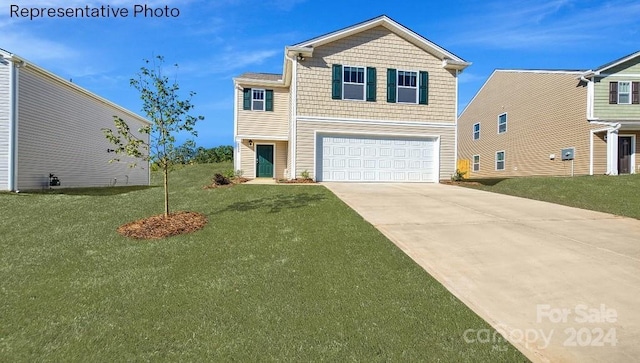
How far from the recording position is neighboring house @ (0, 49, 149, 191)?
43.8 ft

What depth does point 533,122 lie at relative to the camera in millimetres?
22219

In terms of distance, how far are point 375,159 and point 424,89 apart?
4158 millimetres

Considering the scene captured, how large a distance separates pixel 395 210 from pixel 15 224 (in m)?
9.33

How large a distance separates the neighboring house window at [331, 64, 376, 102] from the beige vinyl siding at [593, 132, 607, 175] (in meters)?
13.8

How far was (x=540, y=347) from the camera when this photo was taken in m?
2.99

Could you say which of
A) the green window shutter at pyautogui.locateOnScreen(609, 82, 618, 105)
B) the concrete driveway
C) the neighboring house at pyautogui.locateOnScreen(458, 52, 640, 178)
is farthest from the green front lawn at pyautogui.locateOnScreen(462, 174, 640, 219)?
the green window shutter at pyautogui.locateOnScreen(609, 82, 618, 105)

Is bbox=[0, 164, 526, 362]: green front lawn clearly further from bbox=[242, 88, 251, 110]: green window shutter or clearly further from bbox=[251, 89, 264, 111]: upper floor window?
bbox=[251, 89, 264, 111]: upper floor window

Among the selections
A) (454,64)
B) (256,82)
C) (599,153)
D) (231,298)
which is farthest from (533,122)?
(231,298)

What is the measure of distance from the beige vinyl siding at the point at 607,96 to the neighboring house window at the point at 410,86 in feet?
36.7

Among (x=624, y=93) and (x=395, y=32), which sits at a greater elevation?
(x=395, y=32)

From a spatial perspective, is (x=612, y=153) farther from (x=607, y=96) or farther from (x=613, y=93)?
(x=613, y=93)

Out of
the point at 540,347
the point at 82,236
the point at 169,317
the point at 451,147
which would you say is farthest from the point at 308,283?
the point at 451,147

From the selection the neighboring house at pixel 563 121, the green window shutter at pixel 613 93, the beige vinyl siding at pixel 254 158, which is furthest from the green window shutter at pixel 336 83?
the green window shutter at pixel 613 93

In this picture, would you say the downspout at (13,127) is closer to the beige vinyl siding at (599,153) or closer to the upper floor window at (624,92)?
the beige vinyl siding at (599,153)
